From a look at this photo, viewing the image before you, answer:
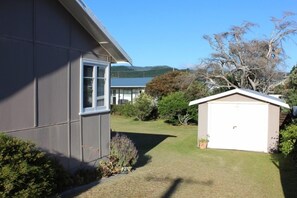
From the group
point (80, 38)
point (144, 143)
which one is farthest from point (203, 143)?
point (80, 38)

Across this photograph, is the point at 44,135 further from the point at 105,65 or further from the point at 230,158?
the point at 230,158

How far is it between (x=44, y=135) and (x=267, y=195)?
18.6ft

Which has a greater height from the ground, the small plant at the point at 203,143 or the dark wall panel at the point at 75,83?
the dark wall panel at the point at 75,83

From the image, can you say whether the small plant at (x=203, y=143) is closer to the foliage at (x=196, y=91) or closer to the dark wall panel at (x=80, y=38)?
the dark wall panel at (x=80, y=38)

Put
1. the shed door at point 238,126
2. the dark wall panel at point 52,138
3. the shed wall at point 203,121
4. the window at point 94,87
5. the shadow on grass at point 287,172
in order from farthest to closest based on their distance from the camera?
the shed wall at point 203,121, the shed door at point 238,126, the window at point 94,87, the shadow on grass at point 287,172, the dark wall panel at point 52,138

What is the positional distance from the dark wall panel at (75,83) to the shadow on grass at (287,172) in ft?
19.2

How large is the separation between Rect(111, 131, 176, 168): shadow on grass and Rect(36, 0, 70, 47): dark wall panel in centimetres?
548

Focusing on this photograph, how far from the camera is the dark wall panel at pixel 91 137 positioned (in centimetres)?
1066

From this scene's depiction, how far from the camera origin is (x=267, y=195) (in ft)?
31.1

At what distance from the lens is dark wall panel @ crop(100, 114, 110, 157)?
38.3 feet

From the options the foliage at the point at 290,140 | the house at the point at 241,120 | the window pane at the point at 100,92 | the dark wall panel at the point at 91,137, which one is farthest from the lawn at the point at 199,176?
the window pane at the point at 100,92

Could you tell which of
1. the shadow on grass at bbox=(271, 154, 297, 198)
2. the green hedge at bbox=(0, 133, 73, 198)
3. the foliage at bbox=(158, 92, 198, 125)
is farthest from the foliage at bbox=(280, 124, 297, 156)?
the foliage at bbox=(158, 92, 198, 125)

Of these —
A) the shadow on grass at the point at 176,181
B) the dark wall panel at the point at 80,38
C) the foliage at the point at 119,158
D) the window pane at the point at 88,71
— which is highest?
the dark wall panel at the point at 80,38

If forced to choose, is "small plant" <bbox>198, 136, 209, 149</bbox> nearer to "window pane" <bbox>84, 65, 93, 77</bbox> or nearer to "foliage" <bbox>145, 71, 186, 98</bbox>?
"window pane" <bbox>84, 65, 93, 77</bbox>
